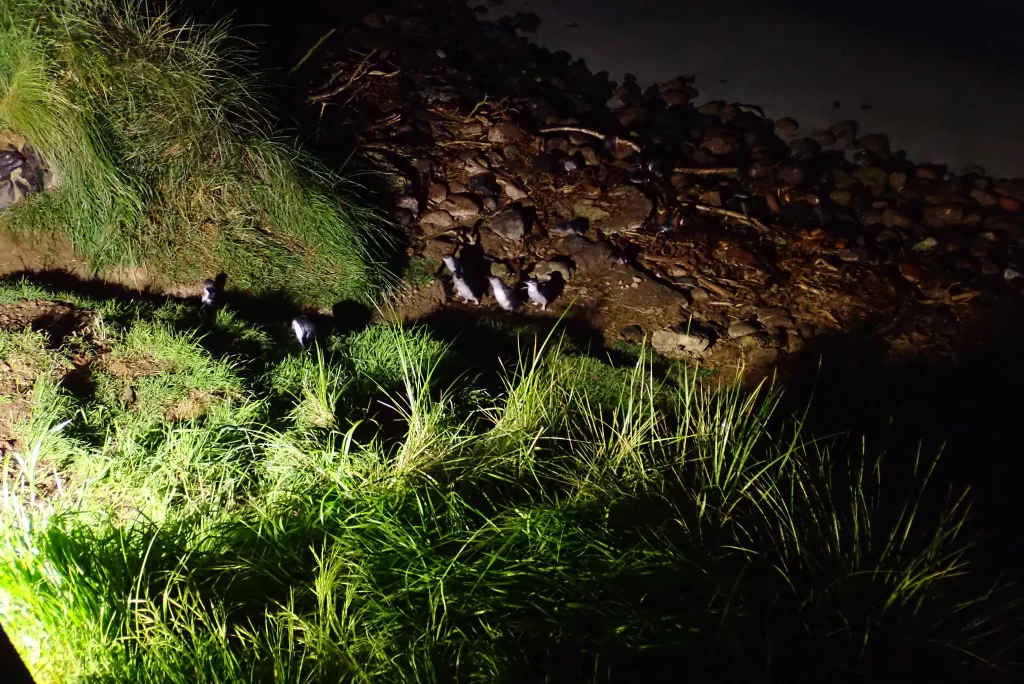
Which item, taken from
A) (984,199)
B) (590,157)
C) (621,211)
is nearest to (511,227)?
(621,211)

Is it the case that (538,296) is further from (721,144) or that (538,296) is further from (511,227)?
(721,144)

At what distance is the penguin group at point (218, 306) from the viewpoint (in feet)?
12.0

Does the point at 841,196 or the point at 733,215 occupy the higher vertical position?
the point at 841,196

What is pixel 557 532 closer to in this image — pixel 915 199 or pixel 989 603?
pixel 989 603

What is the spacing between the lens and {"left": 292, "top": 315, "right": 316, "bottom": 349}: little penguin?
11.9ft

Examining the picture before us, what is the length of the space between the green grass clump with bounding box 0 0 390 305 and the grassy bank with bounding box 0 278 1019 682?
0.93 m

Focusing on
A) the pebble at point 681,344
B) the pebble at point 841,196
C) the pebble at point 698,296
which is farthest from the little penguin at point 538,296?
the pebble at point 841,196

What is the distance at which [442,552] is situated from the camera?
2496mm

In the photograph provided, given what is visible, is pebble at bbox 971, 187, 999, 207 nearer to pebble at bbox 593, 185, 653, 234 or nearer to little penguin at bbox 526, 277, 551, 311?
pebble at bbox 593, 185, 653, 234

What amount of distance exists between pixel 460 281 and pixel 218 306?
1.12 meters

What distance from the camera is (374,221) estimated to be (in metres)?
4.38

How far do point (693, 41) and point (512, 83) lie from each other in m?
1.49

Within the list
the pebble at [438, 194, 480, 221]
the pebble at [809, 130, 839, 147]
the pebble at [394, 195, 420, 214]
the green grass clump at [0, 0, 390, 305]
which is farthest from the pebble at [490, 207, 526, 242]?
the pebble at [809, 130, 839, 147]

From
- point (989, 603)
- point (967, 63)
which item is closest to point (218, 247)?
point (989, 603)
